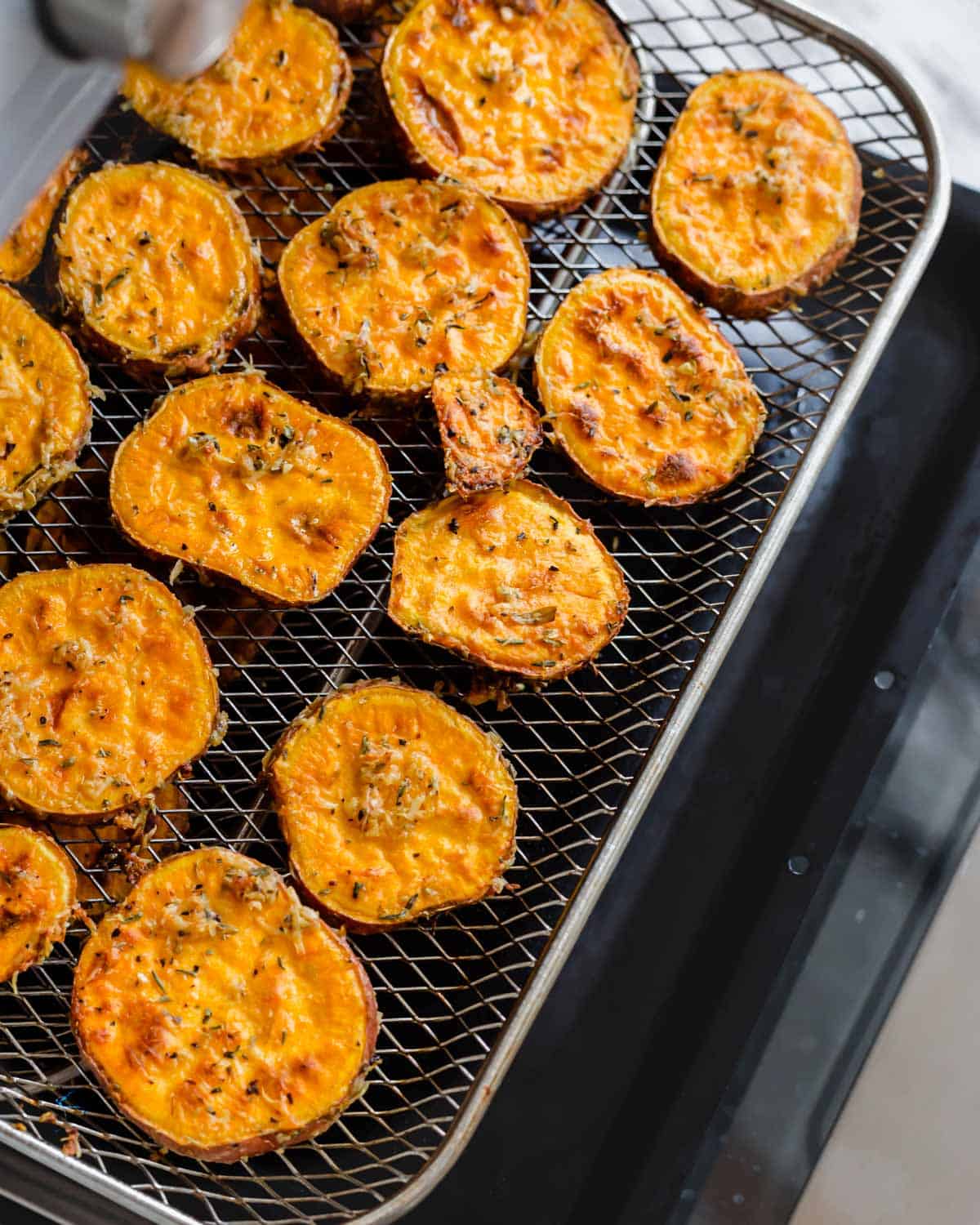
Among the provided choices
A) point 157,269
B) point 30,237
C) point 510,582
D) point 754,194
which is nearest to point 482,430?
point 510,582

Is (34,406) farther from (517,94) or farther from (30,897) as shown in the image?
(517,94)

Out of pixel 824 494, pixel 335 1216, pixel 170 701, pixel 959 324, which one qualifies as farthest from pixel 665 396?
pixel 335 1216

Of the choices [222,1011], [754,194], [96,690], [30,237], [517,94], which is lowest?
[222,1011]

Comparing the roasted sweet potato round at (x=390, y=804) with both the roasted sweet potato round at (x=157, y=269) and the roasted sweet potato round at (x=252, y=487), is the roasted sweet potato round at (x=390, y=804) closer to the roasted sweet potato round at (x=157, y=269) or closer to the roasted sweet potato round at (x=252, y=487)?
the roasted sweet potato round at (x=252, y=487)

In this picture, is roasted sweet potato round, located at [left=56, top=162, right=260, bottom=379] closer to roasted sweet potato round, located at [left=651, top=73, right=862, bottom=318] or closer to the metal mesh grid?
the metal mesh grid

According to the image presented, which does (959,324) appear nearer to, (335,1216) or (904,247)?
(904,247)

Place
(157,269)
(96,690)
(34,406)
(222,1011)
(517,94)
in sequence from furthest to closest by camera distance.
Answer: (517,94) → (157,269) → (34,406) → (96,690) → (222,1011)
